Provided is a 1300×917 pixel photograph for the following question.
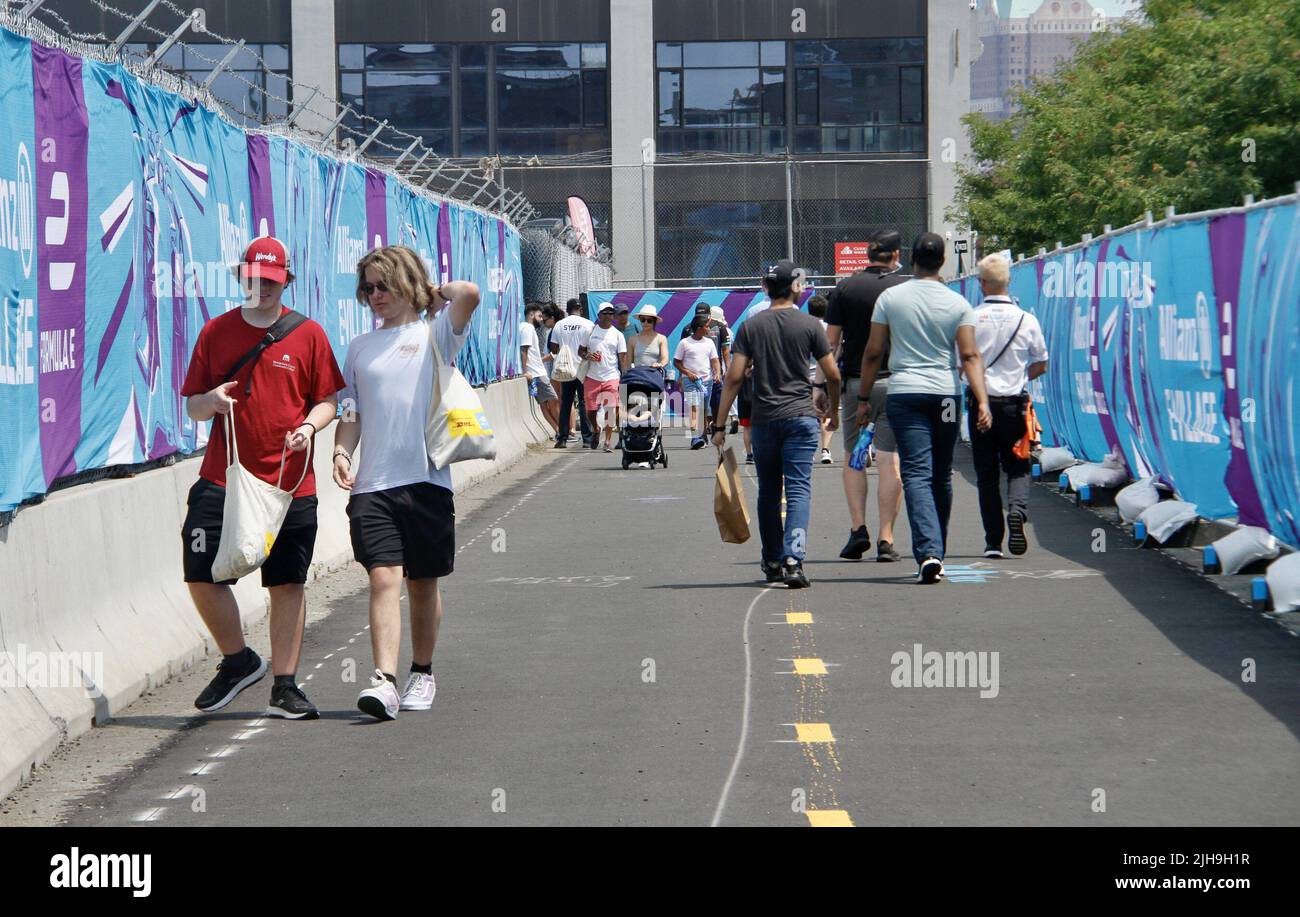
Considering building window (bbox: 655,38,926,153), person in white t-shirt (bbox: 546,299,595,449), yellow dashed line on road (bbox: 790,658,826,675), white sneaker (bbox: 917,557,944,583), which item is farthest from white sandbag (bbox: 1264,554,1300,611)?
building window (bbox: 655,38,926,153)

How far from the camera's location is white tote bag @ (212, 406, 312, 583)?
24.8 ft

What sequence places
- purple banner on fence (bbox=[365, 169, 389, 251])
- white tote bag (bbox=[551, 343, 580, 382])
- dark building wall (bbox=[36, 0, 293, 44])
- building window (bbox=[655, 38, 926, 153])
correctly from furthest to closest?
building window (bbox=[655, 38, 926, 153])
dark building wall (bbox=[36, 0, 293, 44])
white tote bag (bbox=[551, 343, 580, 382])
purple banner on fence (bbox=[365, 169, 389, 251])

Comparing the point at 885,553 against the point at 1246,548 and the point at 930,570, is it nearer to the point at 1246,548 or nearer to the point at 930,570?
the point at 930,570

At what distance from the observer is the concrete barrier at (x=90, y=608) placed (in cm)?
730

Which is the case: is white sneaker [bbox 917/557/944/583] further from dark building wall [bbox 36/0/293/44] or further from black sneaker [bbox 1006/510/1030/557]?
dark building wall [bbox 36/0/293/44]

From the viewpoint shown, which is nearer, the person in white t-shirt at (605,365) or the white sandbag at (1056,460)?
the white sandbag at (1056,460)

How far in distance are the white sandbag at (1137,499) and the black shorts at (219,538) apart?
751cm

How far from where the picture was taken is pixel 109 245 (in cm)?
914

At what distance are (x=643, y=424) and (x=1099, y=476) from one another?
707 centimetres

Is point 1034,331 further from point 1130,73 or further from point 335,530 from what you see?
point 1130,73


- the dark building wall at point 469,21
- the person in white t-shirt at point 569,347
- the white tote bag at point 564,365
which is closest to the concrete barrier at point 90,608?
the white tote bag at point 564,365

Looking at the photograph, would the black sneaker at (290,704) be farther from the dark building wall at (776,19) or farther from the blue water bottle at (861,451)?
the dark building wall at (776,19)

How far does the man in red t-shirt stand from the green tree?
19.8 metres

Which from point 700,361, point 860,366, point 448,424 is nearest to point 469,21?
point 700,361
